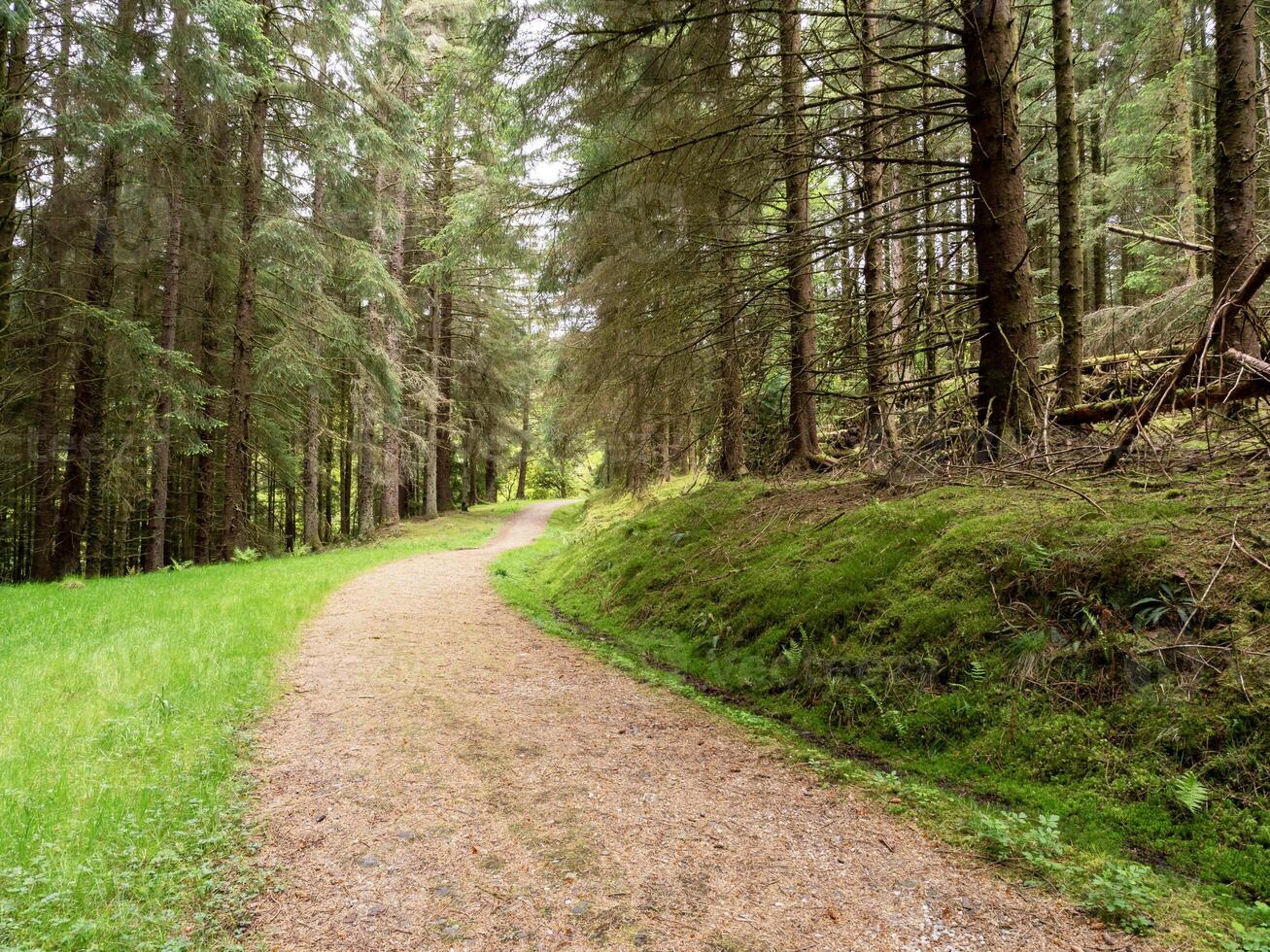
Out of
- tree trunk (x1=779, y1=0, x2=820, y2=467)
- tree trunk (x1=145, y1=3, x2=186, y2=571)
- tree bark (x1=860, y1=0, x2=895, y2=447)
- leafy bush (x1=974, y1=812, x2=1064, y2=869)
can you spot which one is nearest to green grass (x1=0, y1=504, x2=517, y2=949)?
leafy bush (x1=974, y1=812, x2=1064, y2=869)

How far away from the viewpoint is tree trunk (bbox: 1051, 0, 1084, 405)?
5809mm

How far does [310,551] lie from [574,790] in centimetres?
1552

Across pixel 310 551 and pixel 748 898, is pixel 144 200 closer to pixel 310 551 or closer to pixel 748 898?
pixel 310 551

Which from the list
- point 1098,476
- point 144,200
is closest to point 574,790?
point 1098,476

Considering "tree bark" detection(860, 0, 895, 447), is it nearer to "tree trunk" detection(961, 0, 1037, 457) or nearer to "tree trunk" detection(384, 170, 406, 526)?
"tree trunk" detection(961, 0, 1037, 457)

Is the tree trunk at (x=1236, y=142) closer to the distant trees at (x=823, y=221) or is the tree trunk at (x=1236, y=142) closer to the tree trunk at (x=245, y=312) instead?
the distant trees at (x=823, y=221)

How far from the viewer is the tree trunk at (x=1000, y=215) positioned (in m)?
4.74

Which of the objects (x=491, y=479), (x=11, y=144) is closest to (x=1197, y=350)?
(x=11, y=144)

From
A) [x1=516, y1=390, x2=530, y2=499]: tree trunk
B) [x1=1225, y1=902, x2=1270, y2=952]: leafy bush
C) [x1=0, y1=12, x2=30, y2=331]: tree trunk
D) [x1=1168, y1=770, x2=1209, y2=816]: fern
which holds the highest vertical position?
[x1=0, y1=12, x2=30, y2=331]: tree trunk

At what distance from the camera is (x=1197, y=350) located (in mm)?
3055

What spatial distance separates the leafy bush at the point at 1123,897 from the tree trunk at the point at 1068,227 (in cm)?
459

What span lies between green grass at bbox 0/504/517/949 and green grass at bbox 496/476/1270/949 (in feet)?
10.8

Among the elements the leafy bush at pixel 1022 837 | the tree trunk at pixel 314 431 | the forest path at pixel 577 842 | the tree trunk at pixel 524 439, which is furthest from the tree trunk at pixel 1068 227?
the tree trunk at pixel 524 439

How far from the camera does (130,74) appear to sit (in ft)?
28.9
